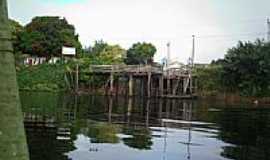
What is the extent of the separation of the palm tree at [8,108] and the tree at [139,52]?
102 m

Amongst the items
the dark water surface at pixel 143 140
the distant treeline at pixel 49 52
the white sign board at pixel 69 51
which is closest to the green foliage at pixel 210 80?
the distant treeline at pixel 49 52

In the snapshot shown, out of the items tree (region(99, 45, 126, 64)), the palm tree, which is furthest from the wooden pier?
the palm tree

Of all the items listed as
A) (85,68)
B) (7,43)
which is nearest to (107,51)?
(85,68)

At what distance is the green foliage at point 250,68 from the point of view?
2411 inches

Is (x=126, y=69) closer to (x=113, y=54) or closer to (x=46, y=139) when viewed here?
(x=113, y=54)

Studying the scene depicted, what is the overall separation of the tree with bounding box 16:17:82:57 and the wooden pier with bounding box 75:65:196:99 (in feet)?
42.6

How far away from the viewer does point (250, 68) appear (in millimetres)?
62344

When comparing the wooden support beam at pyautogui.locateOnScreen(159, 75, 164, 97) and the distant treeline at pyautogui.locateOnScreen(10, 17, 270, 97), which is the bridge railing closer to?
the wooden support beam at pyautogui.locateOnScreen(159, 75, 164, 97)

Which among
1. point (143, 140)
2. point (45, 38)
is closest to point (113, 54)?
point (45, 38)

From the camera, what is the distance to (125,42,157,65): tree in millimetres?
104450

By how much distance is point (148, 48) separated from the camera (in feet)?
347

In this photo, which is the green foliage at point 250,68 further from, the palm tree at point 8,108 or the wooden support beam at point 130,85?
the palm tree at point 8,108

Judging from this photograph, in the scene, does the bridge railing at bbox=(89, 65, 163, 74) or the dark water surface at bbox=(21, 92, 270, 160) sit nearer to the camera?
the dark water surface at bbox=(21, 92, 270, 160)

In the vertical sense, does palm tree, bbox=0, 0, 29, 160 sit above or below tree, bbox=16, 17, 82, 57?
below
